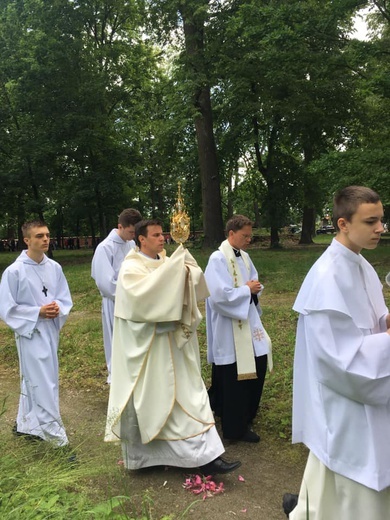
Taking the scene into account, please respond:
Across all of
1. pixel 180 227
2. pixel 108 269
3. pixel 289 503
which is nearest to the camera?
pixel 289 503

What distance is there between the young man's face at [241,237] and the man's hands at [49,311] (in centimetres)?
185

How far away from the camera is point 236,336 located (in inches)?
183

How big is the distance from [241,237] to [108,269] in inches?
76.8

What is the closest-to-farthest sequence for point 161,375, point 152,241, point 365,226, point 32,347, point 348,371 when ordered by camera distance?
point 348,371
point 365,226
point 161,375
point 152,241
point 32,347

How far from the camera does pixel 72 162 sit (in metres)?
23.2

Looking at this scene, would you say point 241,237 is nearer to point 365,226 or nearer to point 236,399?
point 236,399

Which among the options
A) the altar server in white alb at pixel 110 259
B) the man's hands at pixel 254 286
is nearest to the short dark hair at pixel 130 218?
the altar server in white alb at pixel 110 259

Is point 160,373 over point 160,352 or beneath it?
beneath

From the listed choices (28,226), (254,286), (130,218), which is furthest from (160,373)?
(130,218)

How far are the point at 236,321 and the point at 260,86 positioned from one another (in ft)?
50.9

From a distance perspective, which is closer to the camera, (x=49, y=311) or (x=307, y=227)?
(x=49, y=311)

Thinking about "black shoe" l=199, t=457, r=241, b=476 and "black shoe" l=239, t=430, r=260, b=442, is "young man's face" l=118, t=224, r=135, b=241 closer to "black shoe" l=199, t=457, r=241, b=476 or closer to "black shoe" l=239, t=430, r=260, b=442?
"black shoe" l=239, t=430, r=260, b=442

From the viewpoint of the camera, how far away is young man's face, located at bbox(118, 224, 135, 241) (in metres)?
5.66

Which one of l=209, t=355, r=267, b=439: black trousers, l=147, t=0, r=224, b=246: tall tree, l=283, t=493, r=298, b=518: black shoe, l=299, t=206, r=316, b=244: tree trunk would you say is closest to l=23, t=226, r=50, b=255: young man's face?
l=209, t=355, r=267, b=439: black trousers
